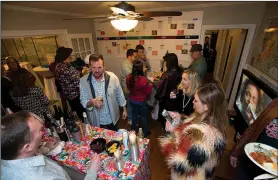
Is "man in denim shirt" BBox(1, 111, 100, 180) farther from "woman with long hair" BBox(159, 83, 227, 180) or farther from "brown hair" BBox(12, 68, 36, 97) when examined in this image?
"brown hair" BBox(12, 68, 36, 97)

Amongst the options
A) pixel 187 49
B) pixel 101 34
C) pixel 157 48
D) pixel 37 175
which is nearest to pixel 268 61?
pixel 187 49

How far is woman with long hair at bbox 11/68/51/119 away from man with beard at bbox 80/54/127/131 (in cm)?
50

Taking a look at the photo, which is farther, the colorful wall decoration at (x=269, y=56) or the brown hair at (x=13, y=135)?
the colorful wall decoration at (x=269, y=56)

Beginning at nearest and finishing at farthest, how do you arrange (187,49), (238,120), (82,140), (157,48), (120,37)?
(82,140)
(238,120)
(187,49)
(157,48)
(120,37)

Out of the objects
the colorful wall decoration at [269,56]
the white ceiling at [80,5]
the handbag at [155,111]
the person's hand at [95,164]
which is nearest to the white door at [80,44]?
the white ceiling at [80,5]

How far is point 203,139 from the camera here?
36.9 inches

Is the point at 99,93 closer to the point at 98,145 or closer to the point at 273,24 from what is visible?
the point at 98,145

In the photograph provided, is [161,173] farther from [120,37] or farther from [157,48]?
[120,37]

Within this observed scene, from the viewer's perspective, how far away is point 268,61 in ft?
5.81

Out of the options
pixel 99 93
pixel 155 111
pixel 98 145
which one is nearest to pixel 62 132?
pixel 98 145

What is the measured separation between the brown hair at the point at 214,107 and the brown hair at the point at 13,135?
1.14 meters

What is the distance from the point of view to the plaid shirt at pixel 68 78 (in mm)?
2244

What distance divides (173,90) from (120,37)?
8.20ft

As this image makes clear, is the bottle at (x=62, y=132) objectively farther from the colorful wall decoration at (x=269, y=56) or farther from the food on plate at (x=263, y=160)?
the colorful wall decoration at (x=269, y=56)
